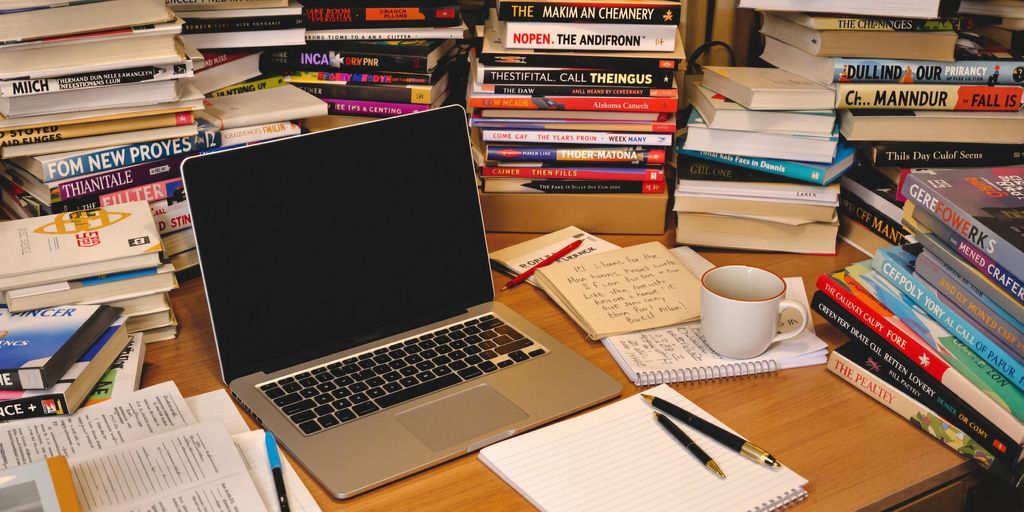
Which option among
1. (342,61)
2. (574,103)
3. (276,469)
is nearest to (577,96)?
(574,103)

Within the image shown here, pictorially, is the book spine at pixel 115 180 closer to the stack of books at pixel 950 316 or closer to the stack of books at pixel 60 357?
the stack of books at pixel 60 357

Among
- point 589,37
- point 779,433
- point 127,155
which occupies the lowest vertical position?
point 779,433

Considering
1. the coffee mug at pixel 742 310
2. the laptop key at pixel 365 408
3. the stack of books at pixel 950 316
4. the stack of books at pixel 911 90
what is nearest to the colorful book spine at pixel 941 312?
the stack of books at pixel 950 316

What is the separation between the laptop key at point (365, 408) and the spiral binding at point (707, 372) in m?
0.27

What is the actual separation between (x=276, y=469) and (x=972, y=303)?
0.67m

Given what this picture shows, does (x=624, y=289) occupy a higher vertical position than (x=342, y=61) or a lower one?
lower

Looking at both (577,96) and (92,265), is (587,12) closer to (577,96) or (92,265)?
(577,96)

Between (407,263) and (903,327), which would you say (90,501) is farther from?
(903,327)

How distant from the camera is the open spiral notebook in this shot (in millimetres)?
991

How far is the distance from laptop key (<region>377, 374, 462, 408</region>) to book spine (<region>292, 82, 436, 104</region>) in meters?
0.48

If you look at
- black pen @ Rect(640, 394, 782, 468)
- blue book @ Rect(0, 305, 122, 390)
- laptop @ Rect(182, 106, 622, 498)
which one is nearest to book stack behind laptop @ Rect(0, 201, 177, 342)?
blue book @ Rect(0, 305, 122, 390)

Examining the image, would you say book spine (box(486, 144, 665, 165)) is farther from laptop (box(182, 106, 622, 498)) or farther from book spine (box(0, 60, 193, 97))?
book spine (box(0, 60, 193, 97))

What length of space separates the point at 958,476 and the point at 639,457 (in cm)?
31

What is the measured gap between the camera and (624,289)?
1142mm
